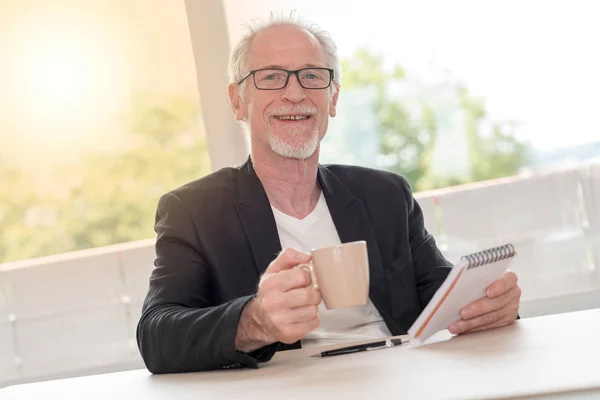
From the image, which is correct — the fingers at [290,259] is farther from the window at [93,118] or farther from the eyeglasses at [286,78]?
the window at [93,118]

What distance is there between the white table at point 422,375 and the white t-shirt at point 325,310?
33 cm

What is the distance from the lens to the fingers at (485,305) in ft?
4.22

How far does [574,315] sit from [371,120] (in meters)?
2.41

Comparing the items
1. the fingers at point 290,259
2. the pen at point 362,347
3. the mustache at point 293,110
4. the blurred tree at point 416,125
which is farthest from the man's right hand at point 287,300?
the blurred tree at point 416,125

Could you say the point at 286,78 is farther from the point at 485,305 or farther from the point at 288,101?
the point at 485,305

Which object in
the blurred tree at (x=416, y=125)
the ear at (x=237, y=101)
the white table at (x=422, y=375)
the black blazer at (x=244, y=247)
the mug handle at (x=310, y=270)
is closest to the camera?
the white table at (x=422, y=375)

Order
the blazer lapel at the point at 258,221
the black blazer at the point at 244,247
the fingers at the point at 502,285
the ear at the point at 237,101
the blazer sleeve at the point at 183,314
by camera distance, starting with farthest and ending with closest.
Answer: the ear at the point at 237,101, the blazer lapel at the point at 258,221, the black blazer at the point at 244,247, the fingers at the point at 502,285, the blazer sleeve at the point at 183,314

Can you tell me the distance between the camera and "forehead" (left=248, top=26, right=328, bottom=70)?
1937mm

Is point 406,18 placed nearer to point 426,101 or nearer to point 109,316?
point 426,101

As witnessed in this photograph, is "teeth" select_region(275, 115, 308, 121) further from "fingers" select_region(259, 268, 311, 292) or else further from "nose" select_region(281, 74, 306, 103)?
"fingers" select_region(259, 268, 311, 292)

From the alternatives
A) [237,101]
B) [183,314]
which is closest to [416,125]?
[237,101]

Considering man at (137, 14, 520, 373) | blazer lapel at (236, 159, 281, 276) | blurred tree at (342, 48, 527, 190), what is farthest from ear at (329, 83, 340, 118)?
blurred tree at (342, 48, 527, 190)

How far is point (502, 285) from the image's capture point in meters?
1.34

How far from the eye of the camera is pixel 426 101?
11.8 feet
